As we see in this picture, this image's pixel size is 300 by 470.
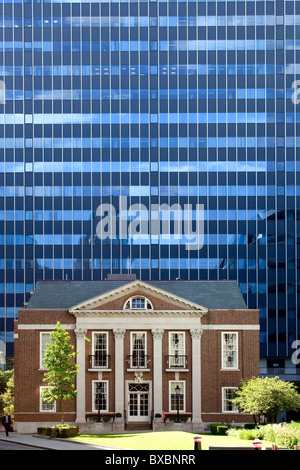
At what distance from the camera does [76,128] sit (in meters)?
101

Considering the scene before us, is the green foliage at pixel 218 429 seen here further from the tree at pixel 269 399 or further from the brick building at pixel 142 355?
the brick building at pixel 142 355


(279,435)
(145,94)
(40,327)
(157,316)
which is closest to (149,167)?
(145,94)

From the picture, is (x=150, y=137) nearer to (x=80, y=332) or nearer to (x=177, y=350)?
(x=80, y=332)

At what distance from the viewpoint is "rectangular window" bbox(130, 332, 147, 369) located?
203 feet

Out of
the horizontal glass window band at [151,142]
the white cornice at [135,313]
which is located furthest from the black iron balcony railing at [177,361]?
the horizontal glass window band at [151,142]

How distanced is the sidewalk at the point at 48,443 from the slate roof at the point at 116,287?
1172 cm

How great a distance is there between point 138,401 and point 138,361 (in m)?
3.26

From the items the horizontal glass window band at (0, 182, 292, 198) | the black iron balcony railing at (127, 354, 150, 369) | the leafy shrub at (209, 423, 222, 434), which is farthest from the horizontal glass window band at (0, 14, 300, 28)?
the leafy shrub at (209, 423, 222, 434)

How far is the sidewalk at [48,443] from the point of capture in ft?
144

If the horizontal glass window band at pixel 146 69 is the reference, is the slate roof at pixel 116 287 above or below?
below

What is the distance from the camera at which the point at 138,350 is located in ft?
203

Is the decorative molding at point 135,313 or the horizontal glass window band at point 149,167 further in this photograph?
the horizontal glass window band at point 149,167

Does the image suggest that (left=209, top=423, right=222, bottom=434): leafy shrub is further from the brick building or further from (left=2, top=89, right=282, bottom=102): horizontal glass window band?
(left=2, top=89, right=282, bottom=102): horizontal glass window band
